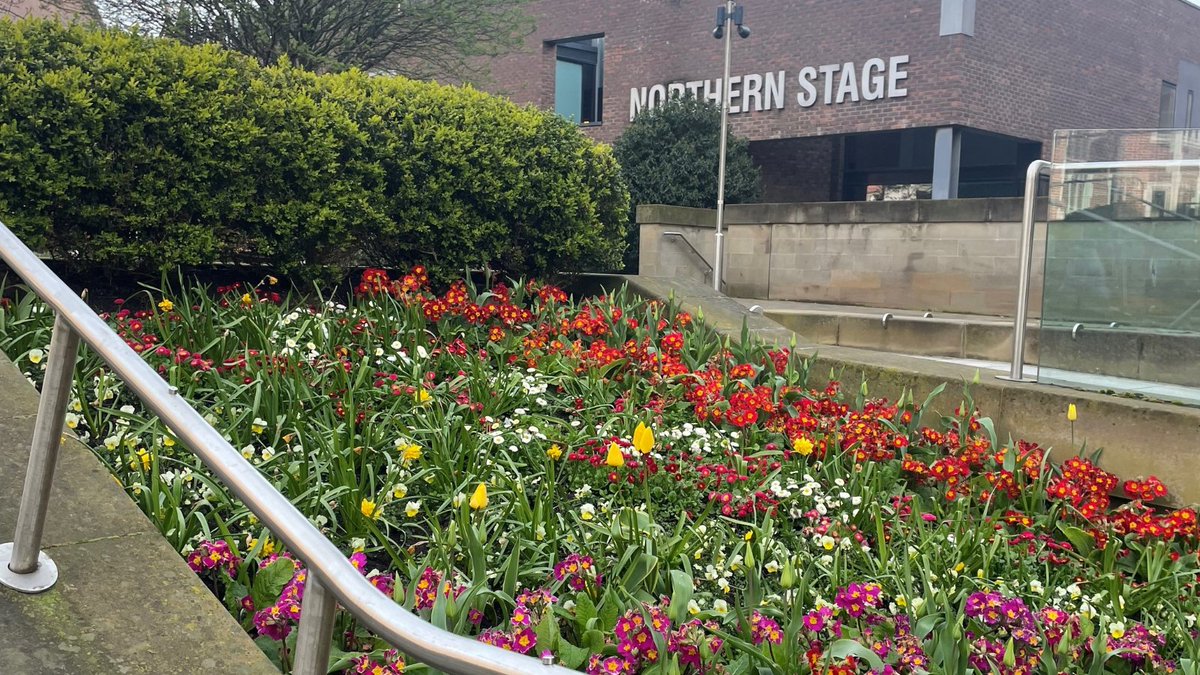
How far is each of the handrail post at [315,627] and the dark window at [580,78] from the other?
2318 centimetres

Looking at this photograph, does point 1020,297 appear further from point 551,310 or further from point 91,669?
point 91,669

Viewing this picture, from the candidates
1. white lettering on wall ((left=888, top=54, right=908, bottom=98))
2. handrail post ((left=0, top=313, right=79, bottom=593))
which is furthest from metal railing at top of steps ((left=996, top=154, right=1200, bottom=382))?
white lettering on wall ((left=888, top=54, right=908, bottom=98))

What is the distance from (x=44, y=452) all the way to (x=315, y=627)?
127cm

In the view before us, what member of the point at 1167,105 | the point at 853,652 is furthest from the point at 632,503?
the point at 1167,105

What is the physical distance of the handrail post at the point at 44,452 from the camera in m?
2.23

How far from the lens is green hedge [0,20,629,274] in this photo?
4984 millimetres

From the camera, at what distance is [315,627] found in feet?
4.32

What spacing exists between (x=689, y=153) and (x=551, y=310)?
11.7 meters

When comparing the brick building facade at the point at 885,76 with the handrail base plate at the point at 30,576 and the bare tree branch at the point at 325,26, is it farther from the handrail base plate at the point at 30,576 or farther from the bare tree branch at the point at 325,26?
the handrail base plate at the point at 30,576

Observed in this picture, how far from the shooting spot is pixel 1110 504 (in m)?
4.42

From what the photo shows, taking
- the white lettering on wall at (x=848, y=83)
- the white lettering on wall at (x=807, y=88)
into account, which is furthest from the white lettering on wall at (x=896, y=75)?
the white lettering on wall at (x=807, y=88)

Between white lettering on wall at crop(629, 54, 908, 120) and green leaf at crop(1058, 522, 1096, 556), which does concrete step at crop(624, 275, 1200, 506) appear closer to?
green leaf at crop(1058, 522, 1096, 556)

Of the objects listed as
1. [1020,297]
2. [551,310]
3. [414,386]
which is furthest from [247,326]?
[1020,297]

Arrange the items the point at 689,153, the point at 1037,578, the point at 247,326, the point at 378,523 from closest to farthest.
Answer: the point at 378,523 → the point at 1037,578 → the point at 247,326 → the point at 689,153
